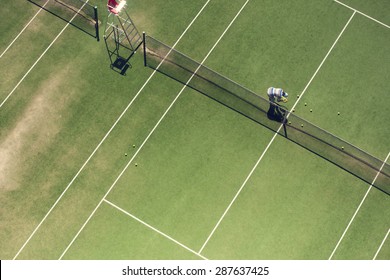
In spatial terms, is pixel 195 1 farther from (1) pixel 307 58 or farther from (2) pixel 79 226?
(2) pixel 79 226

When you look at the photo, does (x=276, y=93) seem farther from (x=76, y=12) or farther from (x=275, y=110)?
(x=76, y=12)

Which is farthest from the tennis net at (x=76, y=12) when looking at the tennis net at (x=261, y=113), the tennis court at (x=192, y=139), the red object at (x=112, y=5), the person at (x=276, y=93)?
the person at (x=276, y=93)

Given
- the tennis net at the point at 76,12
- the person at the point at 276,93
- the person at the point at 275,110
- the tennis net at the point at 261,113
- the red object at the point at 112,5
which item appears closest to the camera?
the tennis net at the point at 261,113

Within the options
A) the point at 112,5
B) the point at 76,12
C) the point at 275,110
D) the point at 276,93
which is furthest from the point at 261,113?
the point at 76,12

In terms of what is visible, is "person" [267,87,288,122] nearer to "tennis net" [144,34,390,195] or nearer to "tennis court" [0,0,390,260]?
"tennis net" [144,34,390,195]

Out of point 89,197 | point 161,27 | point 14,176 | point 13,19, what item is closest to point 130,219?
point 89,197

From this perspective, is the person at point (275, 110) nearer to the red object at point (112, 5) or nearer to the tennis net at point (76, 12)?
the red object at point (112, 5)
